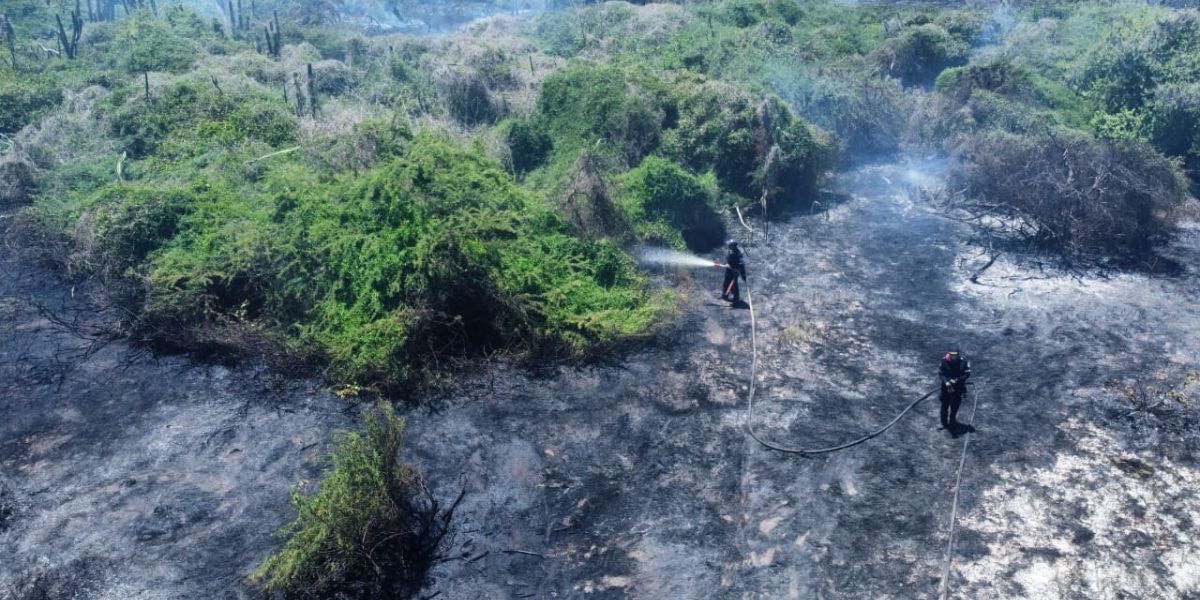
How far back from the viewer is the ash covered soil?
23.1 ft

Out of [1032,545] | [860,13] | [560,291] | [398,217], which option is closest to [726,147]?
[560,291]

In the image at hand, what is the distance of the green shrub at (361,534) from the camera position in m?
6.62

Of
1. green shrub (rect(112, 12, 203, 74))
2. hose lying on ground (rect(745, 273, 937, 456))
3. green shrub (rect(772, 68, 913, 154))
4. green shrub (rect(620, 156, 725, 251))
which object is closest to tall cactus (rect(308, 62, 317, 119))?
green shrub (rect(112, 12, 203, 74))

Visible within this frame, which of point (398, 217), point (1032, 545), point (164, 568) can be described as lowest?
point (164, 568)

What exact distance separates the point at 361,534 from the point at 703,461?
3992 mm

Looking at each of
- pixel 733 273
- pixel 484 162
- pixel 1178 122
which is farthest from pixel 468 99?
pixel 1178 122

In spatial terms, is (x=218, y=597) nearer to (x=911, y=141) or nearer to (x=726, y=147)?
(x=726, y=147)

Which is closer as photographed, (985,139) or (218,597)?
(218,597)

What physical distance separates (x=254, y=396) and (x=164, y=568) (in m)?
3.00

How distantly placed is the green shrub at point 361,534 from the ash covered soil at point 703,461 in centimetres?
36

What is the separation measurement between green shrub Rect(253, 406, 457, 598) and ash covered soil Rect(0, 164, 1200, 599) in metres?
0.36

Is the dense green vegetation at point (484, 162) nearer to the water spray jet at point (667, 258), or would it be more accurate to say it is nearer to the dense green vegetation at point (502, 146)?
the dense green vegetation at point (502, 146)

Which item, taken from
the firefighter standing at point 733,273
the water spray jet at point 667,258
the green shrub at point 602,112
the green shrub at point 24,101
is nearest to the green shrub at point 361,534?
the firefighter standing at point 733,273

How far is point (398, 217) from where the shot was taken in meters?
10.9
